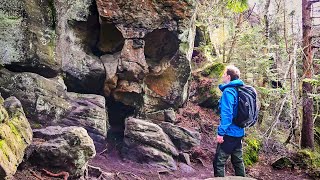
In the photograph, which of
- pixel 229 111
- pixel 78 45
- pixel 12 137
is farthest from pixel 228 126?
pixel 78 45

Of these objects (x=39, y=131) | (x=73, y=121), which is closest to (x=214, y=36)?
(x=73, y=121)

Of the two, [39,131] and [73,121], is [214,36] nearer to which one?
[73,121]

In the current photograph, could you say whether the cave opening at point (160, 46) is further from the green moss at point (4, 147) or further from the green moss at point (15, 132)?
the green moss at point (4, 147)

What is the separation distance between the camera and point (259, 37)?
17.2 meters

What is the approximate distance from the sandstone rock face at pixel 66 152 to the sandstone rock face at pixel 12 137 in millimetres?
282

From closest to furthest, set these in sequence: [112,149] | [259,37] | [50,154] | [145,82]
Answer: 1. [50,154]
2. [112,149]
3. [145,82]
4. [259,37]

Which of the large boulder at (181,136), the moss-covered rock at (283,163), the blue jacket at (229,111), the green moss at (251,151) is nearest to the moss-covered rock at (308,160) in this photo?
the moss-covered rock at (283,163)

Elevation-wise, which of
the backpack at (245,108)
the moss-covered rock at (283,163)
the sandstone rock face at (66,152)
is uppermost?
the backpack at (245,108)

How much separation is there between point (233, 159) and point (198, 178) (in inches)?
106

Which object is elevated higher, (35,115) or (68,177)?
(35,115)

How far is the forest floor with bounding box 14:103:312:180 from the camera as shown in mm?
7813

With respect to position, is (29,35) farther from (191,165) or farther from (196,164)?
(196,164)

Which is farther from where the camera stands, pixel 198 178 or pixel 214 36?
pixel 214 36

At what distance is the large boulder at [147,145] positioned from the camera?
882 centimetres
